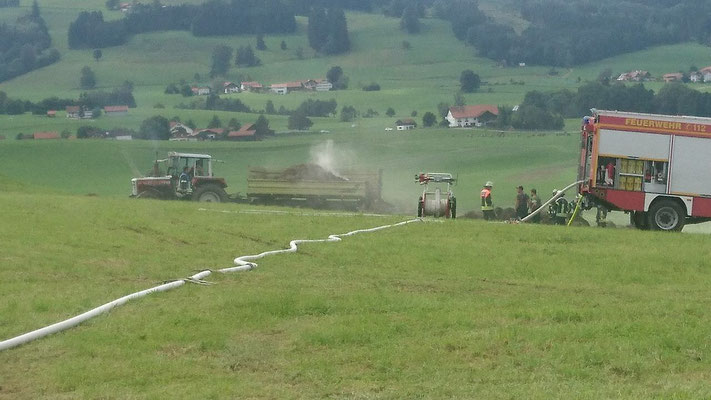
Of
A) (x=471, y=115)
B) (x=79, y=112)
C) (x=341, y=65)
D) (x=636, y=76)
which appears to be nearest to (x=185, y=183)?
(x=471, y=115)

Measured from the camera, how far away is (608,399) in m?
11.0

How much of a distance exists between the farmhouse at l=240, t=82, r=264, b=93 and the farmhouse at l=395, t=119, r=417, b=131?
27.4 m

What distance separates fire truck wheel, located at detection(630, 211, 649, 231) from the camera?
3422 centimetres

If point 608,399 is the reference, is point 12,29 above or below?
above

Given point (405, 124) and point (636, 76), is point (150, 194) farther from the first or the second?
point (636, 76)

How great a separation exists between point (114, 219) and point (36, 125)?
233 feet

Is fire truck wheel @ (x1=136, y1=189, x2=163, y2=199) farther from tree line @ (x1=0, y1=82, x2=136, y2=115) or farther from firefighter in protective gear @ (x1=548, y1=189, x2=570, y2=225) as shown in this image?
tree line @ (x1=0, y1=82, x2=136, y2=115)

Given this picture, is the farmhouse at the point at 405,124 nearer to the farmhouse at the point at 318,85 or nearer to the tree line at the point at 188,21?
the farmhouse at the point at 318,85

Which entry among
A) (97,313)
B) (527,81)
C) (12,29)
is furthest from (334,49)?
(97,313)

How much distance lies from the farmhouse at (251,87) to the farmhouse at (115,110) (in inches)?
919

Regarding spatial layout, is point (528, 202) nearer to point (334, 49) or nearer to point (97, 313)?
point (97, 313)

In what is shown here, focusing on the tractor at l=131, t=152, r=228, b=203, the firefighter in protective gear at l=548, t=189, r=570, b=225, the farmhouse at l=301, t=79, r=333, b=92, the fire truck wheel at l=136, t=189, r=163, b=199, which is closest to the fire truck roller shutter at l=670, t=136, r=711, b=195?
the firefighter in protective gear at l=548, t=189, r=570, b=225

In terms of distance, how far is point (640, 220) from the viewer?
1361 inches

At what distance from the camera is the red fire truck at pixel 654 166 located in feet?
109
